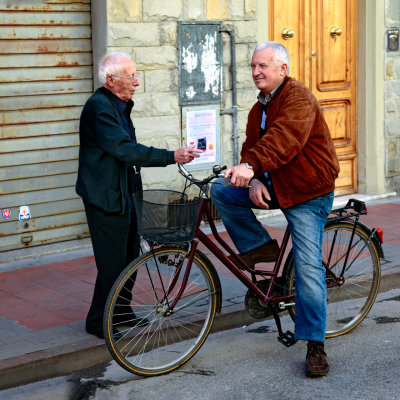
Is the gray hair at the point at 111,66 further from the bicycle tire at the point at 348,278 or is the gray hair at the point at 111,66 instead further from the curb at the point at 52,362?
the curb at the point at 52,362

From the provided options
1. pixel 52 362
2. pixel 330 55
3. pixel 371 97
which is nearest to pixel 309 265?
pixel 52 362

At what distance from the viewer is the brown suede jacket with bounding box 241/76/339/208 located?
4934 millimetres

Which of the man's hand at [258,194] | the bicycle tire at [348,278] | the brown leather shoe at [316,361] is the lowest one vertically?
the brown leather shoe at [316,361]

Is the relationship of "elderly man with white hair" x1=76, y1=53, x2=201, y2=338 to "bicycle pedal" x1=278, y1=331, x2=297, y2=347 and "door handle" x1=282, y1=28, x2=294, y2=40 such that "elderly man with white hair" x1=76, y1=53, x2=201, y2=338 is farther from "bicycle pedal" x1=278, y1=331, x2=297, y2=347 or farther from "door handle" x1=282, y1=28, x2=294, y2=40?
"door handle" x1=282, y1=28, x2=294, y2=40

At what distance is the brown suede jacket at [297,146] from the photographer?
4.93 m

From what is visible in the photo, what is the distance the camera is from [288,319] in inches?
250

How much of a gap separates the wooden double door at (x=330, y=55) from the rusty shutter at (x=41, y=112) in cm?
246

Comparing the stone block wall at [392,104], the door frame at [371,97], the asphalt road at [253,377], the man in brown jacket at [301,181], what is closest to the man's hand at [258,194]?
the man in brown jacket at [301,181]

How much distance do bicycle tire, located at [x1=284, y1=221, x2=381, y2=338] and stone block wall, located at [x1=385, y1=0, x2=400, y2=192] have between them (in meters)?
5.06

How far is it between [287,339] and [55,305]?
1845 mm

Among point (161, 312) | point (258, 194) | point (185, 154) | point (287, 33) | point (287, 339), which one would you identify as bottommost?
point (287, 339)

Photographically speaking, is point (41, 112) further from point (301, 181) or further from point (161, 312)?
point (301, 181)

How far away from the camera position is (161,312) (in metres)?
5.07

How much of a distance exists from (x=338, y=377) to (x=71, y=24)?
4.40 meters
